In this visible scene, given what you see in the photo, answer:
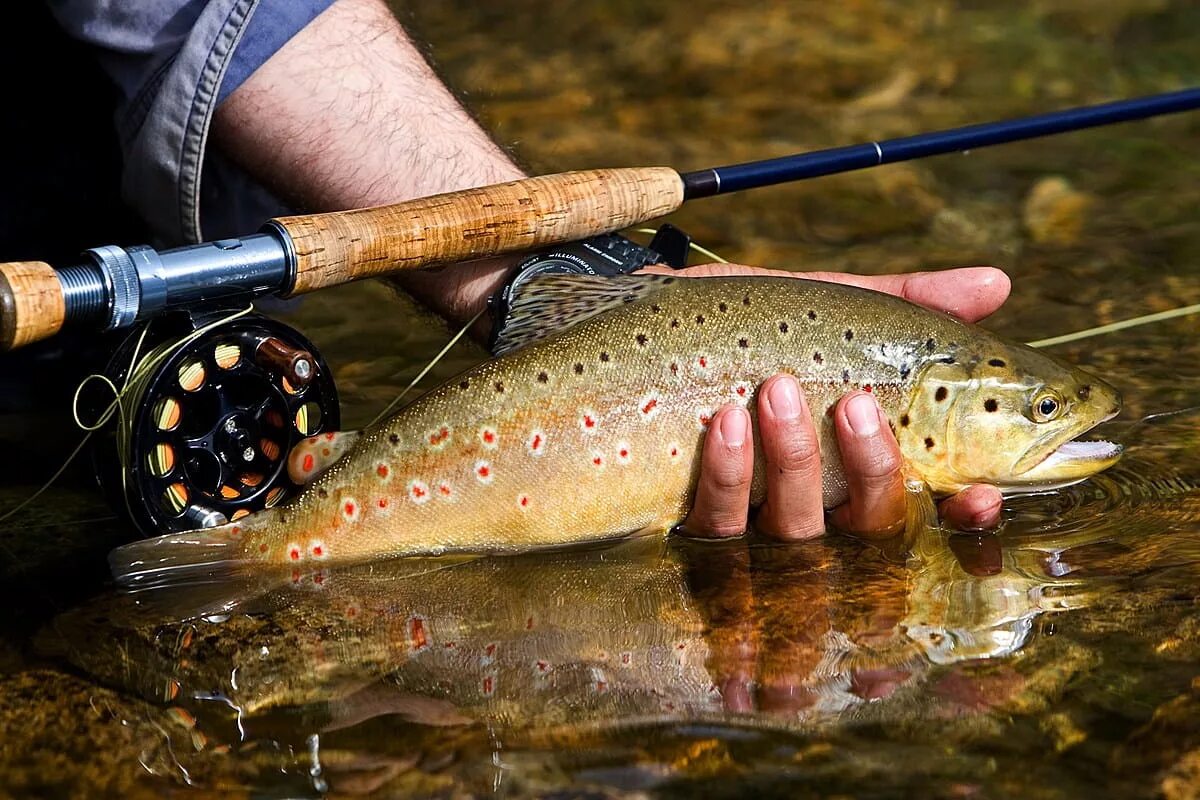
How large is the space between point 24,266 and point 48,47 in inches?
49.7

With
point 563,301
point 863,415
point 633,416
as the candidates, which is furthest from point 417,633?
point 863,415

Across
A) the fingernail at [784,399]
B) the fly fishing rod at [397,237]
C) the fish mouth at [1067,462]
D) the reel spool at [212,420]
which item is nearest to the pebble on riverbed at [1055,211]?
the fly fishing rod at [397,237]

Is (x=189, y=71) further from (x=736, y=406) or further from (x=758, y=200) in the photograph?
(x=758, y=200)

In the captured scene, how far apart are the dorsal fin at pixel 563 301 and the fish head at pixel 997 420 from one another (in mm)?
504

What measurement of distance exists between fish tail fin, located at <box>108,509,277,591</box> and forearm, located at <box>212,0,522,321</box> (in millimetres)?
728

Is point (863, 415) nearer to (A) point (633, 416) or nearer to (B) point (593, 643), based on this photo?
(A) point (633, 416)

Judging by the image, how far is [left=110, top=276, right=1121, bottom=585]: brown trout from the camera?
225cm

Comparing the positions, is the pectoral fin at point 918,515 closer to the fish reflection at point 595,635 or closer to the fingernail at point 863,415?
the fish reflection at point 595,635

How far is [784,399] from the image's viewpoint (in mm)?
2205

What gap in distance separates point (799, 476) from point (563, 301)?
51cm

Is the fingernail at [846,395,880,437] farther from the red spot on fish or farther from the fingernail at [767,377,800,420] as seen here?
the red spot on fish

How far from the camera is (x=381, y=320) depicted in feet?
12.5

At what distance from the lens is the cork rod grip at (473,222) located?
2.21 metres

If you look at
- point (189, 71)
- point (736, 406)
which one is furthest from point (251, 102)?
point (736, 406)
